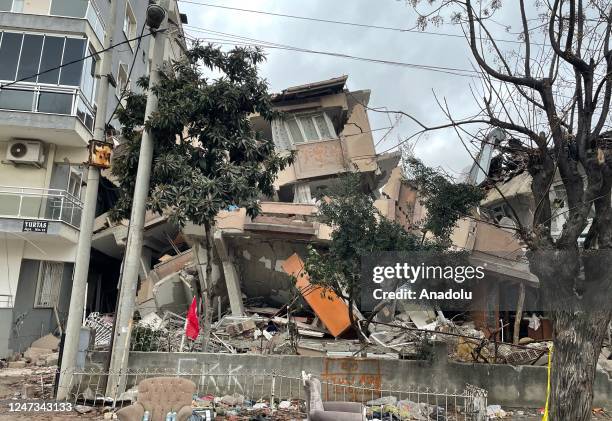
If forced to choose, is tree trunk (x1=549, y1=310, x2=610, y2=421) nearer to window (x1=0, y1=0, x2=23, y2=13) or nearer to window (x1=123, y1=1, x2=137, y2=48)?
window (x1=0, y1=0, x2=23, y2=13)

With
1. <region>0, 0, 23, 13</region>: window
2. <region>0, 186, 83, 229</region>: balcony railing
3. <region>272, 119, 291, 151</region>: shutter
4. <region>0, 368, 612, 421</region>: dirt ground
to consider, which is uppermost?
<region>0, 0, 23, 13</region>: window

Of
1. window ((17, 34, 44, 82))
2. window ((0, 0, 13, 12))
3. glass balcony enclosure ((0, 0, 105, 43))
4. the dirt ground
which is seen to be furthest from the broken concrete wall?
window ((0, 0, 13, 12))

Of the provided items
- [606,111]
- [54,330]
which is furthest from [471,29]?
[54,330]

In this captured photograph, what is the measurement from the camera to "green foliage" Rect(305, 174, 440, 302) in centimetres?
1042

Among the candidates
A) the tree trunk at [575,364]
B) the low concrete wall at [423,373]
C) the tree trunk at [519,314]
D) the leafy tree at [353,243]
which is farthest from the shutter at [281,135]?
the tree trunk at [575,364]

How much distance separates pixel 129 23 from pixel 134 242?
51.0 feet

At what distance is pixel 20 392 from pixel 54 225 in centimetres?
639

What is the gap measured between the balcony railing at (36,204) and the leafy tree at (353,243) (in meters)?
8.67

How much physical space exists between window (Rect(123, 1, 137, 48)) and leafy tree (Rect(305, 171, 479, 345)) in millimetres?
14002

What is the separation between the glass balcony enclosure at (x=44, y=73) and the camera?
1462 cm

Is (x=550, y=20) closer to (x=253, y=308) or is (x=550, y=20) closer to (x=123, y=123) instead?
(x=123, y=123)

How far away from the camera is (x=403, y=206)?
16.5 metres

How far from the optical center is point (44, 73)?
14.9 metres

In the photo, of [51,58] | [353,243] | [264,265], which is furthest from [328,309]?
[51,58]
